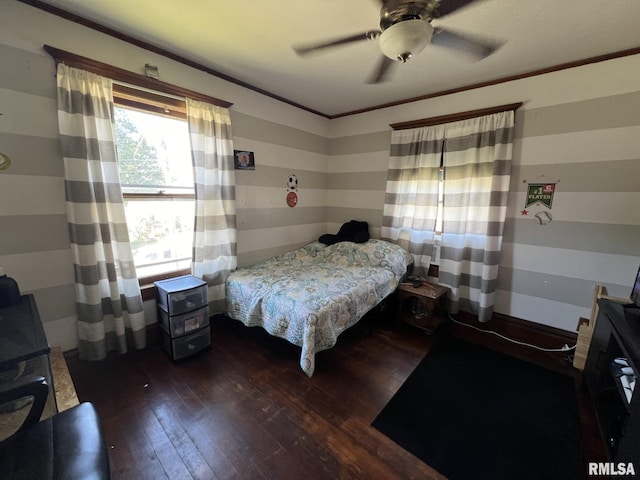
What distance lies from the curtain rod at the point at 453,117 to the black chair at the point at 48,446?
3.46 metres

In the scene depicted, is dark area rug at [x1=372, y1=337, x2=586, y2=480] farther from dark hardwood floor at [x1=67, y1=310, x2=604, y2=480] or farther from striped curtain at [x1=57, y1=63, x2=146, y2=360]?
striped curtain at [x1=57, y1=63, x2=146, y2=360]

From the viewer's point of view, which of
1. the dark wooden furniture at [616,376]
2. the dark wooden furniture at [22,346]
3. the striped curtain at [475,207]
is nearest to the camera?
Result: the dark wooden furniture at [22,346]

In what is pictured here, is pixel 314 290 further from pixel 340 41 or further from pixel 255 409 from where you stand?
pixel 340 41

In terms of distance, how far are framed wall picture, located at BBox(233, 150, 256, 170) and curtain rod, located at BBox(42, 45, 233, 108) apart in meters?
0.49

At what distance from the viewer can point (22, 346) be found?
1.05 meters

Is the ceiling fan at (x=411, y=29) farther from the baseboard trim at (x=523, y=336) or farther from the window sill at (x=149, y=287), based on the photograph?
the baseboard trim at (x=523, y=336)

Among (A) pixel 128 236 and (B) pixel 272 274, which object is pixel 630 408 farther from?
(A) pixel 128 236

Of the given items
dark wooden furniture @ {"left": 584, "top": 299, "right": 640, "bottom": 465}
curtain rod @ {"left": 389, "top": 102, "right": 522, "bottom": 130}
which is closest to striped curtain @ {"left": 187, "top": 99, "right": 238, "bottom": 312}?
curtain rod @ {"left": 389, "top": 102, "right": 522, "bottom": 130}

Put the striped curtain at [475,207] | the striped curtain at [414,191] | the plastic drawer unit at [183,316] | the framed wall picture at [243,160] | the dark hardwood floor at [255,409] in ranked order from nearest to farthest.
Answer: the dark hardwood floor at [255,409]
the plastic drawer unit at [183,316]
the striped curtain at [475,207]
the framed wall picture at [243,160]
the striped curtain at [414,191]

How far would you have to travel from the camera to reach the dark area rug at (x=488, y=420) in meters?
1.37

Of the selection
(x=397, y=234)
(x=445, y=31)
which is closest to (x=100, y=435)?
(x=445, y=31)

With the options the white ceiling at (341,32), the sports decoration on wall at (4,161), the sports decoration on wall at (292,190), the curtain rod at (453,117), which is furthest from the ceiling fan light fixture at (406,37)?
the sports decoration on wall at (4,161)

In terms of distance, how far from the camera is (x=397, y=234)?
3.19 metres

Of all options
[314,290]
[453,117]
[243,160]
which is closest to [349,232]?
[314,290]
